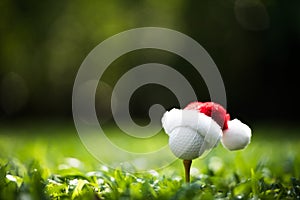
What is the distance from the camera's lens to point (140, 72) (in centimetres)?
1033

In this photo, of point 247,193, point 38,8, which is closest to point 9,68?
point 38,8

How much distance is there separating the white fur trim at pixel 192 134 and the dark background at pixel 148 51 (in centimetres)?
749

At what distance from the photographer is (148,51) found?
10695mm

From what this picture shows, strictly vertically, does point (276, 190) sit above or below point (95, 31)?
below

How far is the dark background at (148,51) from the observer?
30.9 ft

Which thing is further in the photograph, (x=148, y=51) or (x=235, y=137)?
(x=148, y=51)

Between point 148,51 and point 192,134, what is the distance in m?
9.02

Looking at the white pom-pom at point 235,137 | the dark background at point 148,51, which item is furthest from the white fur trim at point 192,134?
the dark background at point 148,51

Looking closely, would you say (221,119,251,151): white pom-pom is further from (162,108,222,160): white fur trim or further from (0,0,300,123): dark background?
Result: (0,0,300,123): dark background

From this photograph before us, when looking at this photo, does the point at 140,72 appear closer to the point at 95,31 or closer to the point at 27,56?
the point at 95,31

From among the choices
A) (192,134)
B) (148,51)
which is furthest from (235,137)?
(148,51)

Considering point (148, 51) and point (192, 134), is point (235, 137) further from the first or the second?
point (148, 51)

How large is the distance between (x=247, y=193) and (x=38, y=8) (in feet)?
30.0

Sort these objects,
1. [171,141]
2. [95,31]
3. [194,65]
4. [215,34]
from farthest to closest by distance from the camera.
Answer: [95,31] < [215,34] < [194,65] < [171,141]
